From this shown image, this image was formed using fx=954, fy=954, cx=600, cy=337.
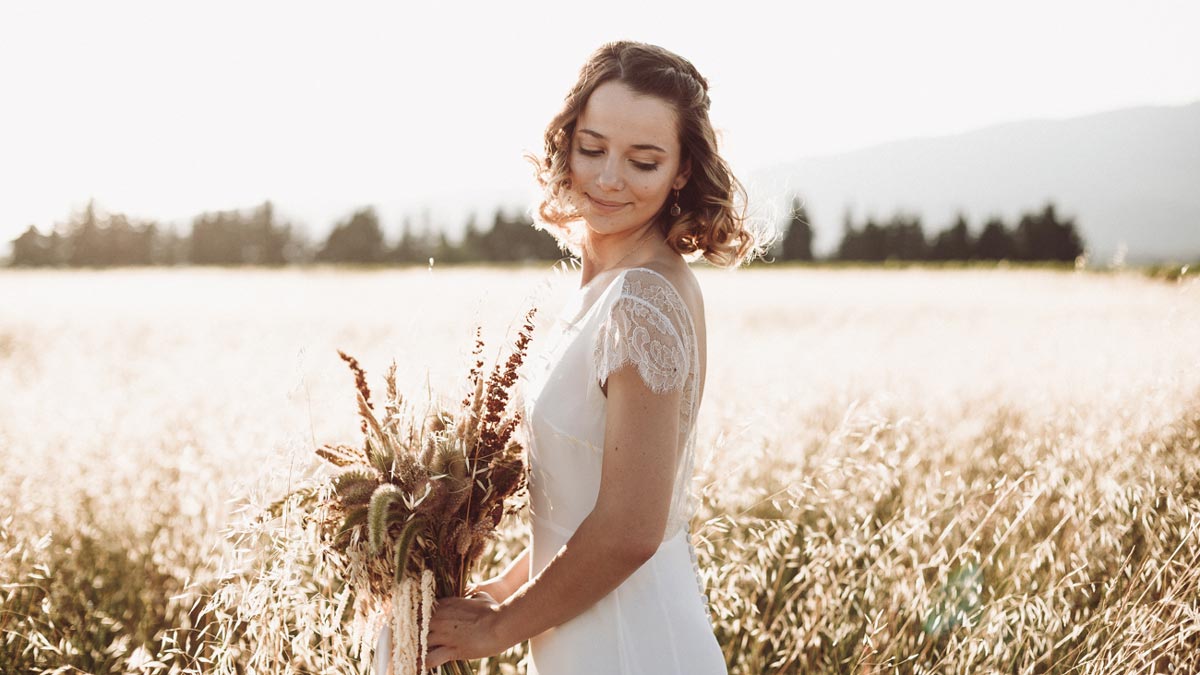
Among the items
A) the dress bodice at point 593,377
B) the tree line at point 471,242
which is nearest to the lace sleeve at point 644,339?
the dress bodice at point 593,377

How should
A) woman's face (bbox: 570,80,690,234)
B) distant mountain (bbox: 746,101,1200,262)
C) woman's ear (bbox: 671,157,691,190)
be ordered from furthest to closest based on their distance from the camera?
1. distant mountain (bbox: 746,101,1200,262)
2. woman's ear (bbox: 671,157,691,190)
3. woman's face (bbox: 570,80,690,234)

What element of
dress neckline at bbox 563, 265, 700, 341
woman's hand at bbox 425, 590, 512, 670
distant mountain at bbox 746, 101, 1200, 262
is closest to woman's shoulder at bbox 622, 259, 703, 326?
dress neckline at bbox 563, 265, 700, 341

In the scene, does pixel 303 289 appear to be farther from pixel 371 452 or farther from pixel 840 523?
pixel 371 452

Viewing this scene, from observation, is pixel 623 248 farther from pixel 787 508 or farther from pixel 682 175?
pixel 787 508

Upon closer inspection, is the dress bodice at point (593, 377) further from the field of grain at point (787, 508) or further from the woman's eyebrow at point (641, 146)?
the woman's eyebrow at point (641, 146)

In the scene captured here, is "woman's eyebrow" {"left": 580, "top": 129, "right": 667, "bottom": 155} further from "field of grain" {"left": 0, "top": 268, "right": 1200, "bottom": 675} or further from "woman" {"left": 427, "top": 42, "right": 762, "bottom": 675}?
"field of grain" {"left": 0, "top": 268, "right": 1200, "bottom": 675}

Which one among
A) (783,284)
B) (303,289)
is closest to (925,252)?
(783,284)

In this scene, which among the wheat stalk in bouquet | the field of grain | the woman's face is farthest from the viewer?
the field of grain

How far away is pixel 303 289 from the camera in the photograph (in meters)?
23.3

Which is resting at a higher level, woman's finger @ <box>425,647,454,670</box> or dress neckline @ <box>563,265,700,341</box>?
dress neckline @ <box>563,265,700,341</box>

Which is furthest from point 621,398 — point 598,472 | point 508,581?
point 508,581

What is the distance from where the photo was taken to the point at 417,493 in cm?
182

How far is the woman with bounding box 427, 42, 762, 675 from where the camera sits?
1.90m

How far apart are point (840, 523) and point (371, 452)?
2922mm
